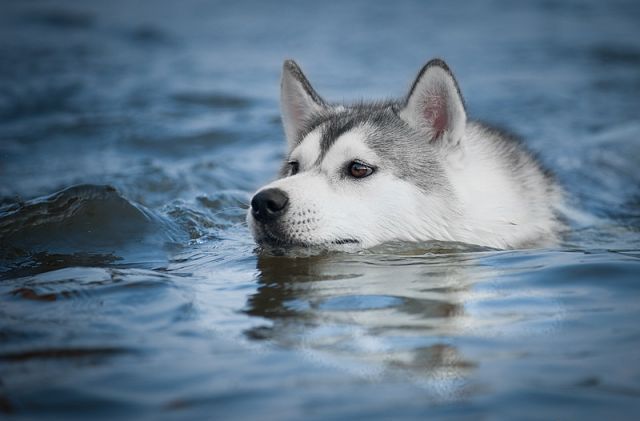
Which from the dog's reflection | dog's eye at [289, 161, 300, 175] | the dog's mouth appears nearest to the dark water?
the dog's reflection

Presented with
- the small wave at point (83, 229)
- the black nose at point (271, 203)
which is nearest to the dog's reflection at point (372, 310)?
the black nose at point (271, 203)

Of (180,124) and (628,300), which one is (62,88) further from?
(628,300)

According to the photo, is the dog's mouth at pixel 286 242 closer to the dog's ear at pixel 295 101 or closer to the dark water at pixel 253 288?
the dark water at pixel 253 288

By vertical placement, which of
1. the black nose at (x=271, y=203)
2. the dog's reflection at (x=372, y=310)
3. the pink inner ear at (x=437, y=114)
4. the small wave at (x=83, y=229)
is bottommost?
the dog's reflection at (x=372, y=310)

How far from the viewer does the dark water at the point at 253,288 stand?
320 centimetres

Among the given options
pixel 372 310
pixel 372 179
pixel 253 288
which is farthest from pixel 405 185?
pixel 372 310

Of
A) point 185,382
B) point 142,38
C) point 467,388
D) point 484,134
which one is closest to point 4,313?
point 185,382

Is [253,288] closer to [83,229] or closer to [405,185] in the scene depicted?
[405,185]

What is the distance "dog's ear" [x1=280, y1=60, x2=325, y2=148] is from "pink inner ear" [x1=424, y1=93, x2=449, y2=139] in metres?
1.13

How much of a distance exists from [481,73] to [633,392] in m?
14.5

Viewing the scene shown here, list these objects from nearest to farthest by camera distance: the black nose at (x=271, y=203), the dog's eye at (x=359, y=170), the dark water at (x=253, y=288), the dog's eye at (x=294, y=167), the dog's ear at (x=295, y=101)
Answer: the dark water at (x=253, y=288) → the black nose at (x=271, y=203) → the dog's eye at (x=359, y=170) → the dog's eye at (x=294, y=167) → the dog's ear at (x=295, y=101)

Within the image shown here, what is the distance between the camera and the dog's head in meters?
5.32

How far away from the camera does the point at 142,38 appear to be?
21.3 metres

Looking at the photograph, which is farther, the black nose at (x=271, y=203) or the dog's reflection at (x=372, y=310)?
the black nose at (x=271, y=203)
